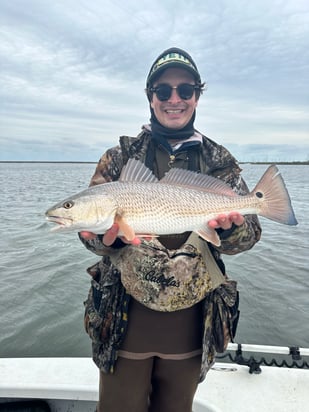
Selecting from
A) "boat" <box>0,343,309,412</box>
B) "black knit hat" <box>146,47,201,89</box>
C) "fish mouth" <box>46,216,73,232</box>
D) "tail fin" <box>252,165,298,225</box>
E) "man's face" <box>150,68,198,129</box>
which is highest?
"black knit hat" <box>146,47,201,89</box>

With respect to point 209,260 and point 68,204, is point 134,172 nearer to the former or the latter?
point 68,204

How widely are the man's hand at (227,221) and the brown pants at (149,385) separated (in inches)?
46.7

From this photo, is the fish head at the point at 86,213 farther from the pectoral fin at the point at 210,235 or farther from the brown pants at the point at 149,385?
the brown pants at the point at 149,385

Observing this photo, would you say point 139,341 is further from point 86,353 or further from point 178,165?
point 86,353

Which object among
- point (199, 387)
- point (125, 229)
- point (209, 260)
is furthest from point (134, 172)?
point (199, 387)

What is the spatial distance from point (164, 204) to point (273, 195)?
1.04 metres

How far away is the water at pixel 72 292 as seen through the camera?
7.22 meters

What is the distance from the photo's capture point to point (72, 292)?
30.5 ft

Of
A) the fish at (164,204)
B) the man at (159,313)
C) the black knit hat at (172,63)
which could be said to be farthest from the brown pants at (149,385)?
the black knit hat at (172,63)

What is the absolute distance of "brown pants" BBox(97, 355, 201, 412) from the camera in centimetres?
278

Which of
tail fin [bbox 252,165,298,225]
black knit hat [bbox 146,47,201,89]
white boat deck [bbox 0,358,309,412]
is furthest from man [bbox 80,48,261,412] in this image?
black knit hat [bbox 146,47,201,89]

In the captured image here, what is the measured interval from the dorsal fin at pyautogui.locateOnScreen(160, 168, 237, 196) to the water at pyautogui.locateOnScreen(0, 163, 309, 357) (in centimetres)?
512

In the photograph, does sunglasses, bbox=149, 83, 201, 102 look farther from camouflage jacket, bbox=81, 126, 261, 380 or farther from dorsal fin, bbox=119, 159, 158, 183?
dorsal fin, bbox=119, 159, 158, 183

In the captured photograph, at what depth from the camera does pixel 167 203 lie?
315 centimetres
